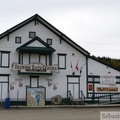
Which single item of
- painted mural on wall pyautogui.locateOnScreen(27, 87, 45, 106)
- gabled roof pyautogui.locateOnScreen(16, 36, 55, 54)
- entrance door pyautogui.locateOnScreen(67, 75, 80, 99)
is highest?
gabled roof pyautogui.locateOnScreen(16, 36, 55, 54)

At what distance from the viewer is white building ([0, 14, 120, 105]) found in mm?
42438

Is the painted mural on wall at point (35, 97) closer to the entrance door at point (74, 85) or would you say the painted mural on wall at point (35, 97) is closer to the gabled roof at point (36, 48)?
the entrance door at point (74, 85)

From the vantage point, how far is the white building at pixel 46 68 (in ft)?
139

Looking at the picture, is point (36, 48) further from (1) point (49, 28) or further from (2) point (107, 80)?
(2) point (107, 80)

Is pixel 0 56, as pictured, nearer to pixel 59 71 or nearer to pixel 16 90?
pixel 16 90

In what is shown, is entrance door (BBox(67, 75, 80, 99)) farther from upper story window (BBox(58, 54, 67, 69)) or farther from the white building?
upper story window (BBox(58, 54, 67, 69))

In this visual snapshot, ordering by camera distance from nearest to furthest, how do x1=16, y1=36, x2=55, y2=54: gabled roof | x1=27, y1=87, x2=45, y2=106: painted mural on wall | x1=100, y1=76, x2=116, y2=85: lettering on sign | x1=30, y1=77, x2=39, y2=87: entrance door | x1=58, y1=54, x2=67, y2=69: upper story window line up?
1. x1=27, y1=87, x2=45, y2=106: painted mural on wall
2. x1=16, y1=36, x2=55, y2=54: gabled roof
3. x1=30, y1=77, x2=39, y2=87: entrance door
4. x1=58, y1=54, x2=67, y2=69: upper story window
5. x1=100, y1=76, x2=116, y2=85: lettering on sign

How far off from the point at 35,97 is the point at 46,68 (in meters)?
3.56

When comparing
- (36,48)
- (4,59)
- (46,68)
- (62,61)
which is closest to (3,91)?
(4,59)

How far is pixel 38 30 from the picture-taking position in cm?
4441

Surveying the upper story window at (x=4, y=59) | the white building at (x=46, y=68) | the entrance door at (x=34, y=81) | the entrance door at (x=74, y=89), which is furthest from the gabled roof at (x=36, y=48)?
the entrance door at (x=74, y=89)

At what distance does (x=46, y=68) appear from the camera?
42.9m

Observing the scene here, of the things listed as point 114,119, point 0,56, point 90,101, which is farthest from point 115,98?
point 114,119

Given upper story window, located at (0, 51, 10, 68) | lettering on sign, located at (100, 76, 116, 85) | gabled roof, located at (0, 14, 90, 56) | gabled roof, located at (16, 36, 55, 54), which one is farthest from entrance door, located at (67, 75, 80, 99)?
upper story window, located at (0, 51, 10, 68)
